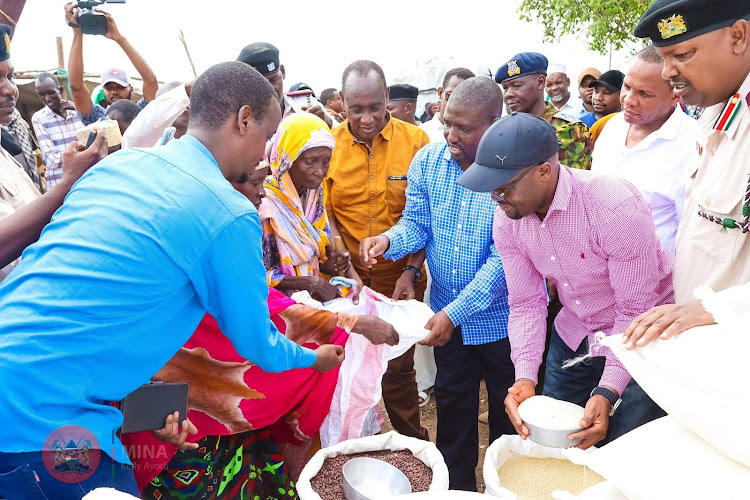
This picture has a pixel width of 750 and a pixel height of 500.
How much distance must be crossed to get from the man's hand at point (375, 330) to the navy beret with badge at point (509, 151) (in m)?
0.78

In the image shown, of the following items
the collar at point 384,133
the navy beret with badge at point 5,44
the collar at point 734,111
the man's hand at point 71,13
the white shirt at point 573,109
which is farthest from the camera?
the white shirt at point 573,109

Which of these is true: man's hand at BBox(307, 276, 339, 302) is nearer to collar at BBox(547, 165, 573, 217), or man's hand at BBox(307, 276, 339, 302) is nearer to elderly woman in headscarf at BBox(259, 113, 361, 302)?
elderly woman in headscarf at BBox(259, 113, 361, 302)

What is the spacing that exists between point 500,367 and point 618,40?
12470 millimetres

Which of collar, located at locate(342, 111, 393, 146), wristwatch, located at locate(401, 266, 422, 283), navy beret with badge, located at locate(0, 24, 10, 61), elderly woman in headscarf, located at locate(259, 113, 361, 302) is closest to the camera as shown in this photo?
navy beret with badge, located at locate(0, 24, 10, 61)

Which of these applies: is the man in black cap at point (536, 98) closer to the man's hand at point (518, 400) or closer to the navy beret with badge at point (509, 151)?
the navy beret with badge at point (509, 151)

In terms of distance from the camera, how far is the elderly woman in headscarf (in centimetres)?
270

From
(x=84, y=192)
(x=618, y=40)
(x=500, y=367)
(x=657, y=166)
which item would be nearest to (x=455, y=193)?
(x=500, y=367)

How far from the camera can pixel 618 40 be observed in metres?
13.2

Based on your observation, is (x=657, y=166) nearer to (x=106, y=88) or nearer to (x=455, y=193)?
(x=455, y=193)

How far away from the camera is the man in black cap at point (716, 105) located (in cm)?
176

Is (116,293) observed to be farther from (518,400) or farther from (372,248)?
(372,248)

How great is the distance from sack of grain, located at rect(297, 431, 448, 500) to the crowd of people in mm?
280

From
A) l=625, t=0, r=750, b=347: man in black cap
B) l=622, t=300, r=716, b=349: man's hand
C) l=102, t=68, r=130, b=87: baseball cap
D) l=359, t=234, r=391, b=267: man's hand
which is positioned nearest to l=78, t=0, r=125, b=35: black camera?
l=102, t=68, r=130, b=87: baseball cap

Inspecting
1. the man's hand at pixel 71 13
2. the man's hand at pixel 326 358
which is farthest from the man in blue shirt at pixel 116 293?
the man's hand at pixel 71 13
